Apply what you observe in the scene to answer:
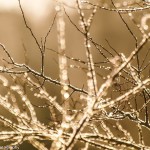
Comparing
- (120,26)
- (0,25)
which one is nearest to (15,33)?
(0,25)

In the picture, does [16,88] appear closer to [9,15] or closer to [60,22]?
[60,22]

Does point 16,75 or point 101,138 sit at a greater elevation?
point 16,75

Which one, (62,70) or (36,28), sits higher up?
(36,28)

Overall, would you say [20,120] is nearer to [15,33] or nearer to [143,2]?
[143,2]

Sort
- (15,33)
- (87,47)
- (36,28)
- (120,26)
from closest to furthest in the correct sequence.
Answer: (87,47)
(120,26)
(36,28)
(15,33)

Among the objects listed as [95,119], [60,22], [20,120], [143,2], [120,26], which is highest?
[120,26]

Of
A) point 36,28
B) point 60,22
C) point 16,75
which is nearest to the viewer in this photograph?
point 60,22

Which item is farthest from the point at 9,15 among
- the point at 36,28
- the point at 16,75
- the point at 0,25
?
the point at 16,75

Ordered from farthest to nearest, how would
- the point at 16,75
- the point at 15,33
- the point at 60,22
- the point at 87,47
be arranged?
the point at 15,33, the point at 16,75, the point at 60,22, the point at 87,47

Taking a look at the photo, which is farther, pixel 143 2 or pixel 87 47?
pixel 143 2
